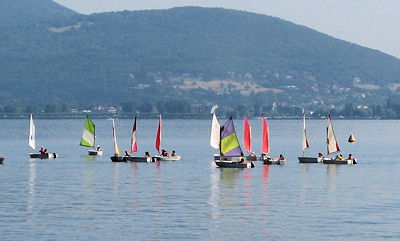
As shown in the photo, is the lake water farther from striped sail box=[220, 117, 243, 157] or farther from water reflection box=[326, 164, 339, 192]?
striped sail box=[220, 117, 243, 157]

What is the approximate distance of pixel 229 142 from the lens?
111 m

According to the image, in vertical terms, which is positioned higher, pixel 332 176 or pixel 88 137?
pixel 88 137

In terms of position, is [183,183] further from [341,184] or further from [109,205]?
[109,205]

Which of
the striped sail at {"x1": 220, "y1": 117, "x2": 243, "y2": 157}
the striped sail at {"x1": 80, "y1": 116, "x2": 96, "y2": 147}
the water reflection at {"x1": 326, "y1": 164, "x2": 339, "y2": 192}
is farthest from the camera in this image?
the striped sail at {"x1": 80, "y1": 116, "x2": 96, "y2": 147}

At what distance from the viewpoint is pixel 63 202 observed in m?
73.2

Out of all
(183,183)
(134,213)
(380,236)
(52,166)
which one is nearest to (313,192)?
(183,183)

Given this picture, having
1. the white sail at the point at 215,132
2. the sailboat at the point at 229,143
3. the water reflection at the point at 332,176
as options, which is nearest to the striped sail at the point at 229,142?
the sailboat at the point at 229,143

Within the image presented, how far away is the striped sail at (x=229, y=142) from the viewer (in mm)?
110750

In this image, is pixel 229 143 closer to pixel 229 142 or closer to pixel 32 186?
pixel 229 142

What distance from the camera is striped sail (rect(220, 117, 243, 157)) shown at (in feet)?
363

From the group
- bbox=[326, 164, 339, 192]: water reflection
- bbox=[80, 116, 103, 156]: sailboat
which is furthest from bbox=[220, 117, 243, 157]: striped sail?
bbox=[80, 116, 103, 156]: sailboat

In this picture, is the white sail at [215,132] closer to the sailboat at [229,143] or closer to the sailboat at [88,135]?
the sailboat at [229,143]

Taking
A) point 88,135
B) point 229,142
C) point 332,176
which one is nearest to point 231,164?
point 229,142

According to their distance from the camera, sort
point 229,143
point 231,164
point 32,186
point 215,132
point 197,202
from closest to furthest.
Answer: point 197,202 → point 32,186 → point 231,164 → point 229,143 → point 215,132
